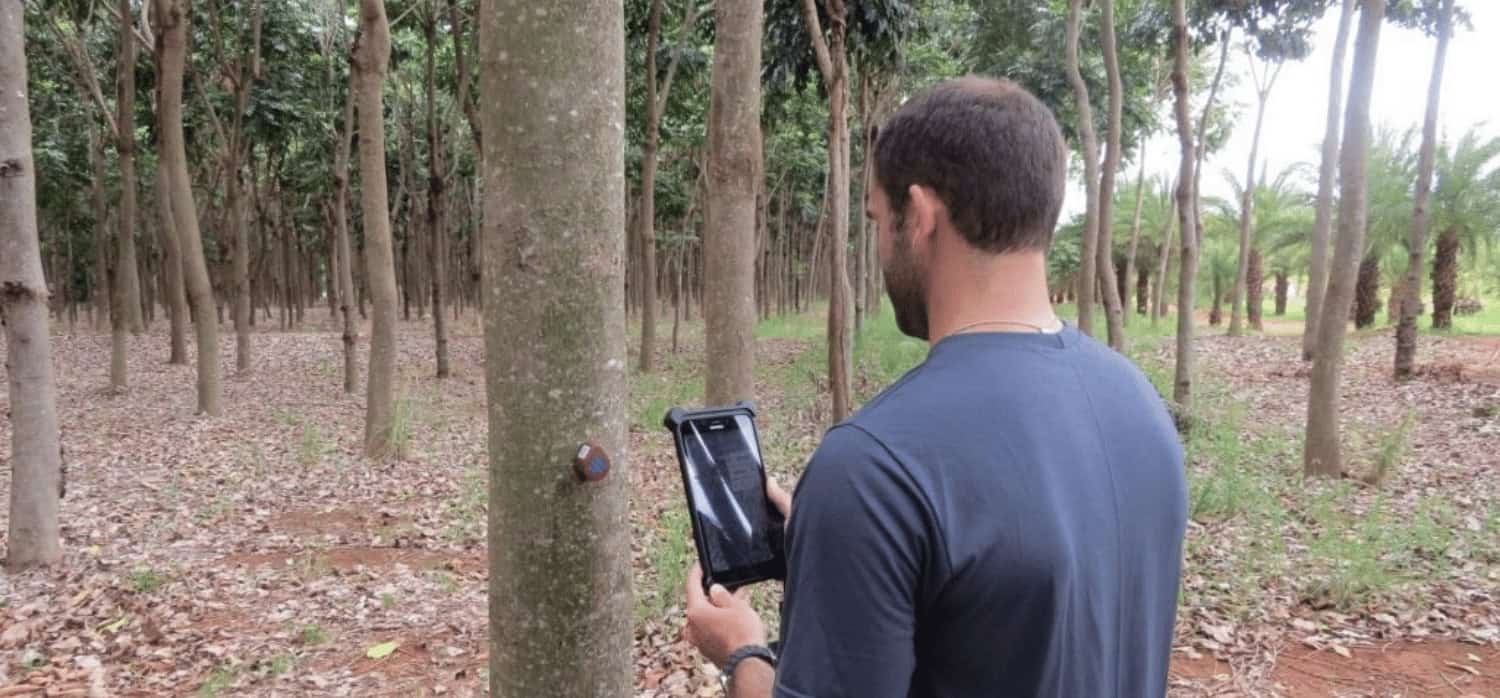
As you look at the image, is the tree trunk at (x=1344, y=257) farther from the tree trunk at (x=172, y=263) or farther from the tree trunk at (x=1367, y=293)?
the tree trunk at (x=1367, y=293)

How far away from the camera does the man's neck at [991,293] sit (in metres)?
1.15

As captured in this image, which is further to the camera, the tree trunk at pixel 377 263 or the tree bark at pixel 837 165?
the tree trunk at pixel 377 263

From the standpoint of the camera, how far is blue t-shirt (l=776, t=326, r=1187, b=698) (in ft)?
3.15

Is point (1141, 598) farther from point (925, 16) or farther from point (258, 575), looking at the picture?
point (925, 16)

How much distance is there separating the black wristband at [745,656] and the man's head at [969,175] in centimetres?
55

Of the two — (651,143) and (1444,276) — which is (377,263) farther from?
(1444,276)

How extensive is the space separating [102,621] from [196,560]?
938 mm

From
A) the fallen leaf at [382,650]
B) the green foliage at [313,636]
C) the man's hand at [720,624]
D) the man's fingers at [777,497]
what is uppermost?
the man's fingers at [777,497]

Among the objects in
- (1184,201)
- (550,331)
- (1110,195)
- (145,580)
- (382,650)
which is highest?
(1110,195)

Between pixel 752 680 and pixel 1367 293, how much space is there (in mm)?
25563

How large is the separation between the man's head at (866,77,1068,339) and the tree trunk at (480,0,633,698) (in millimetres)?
828

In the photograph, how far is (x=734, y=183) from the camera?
4641 millimetres

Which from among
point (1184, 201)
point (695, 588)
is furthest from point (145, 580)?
point (1184, 201)

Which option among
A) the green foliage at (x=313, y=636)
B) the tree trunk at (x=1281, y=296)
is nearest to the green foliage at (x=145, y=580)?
the green foliage at (x=313, y=636)
